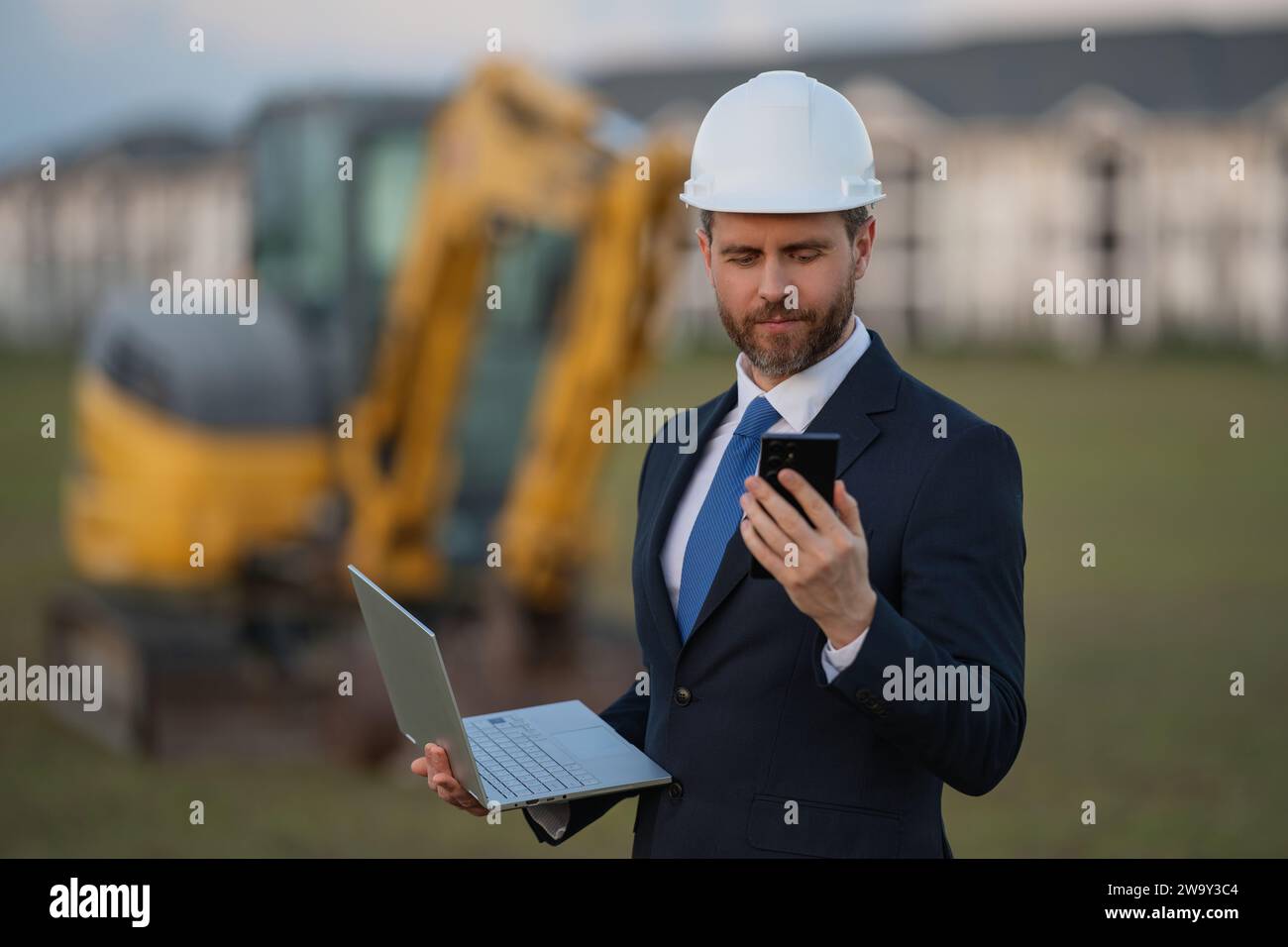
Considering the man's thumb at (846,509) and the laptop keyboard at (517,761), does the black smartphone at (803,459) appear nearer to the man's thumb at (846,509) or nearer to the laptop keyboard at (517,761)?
the man's thumb at (846,509)

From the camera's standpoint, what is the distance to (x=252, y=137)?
364 inches

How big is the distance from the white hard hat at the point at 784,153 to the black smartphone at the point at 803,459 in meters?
0.40

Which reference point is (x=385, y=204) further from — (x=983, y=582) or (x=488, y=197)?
(x=983, y=582)

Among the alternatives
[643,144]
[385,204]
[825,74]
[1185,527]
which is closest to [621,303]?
[643,144]

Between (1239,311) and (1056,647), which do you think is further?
(1239,311)

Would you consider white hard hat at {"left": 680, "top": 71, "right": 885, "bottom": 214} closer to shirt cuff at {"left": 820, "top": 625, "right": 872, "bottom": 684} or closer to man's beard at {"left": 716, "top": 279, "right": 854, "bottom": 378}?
man's beard at {"left": 716, "top": 279, "right": 854, "bottom": 378}

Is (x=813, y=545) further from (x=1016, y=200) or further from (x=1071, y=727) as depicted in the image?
(x=1016, y=200)

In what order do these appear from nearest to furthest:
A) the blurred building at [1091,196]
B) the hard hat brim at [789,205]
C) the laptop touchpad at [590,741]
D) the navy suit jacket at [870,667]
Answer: the navy suit jacket at [870,667] → the hard hat brim at [789,205] → the laptop touchpad at [590,741] → the blurred building at [1091,196]

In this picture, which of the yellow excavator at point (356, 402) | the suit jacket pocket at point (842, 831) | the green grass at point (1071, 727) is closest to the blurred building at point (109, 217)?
the green grass at point (1071, 727)

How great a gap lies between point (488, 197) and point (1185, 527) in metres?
9.26

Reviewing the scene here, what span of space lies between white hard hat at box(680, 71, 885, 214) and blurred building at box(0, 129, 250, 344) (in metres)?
36.8

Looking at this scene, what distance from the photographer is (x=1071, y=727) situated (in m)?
8.38

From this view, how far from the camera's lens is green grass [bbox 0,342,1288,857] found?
6.71 meters

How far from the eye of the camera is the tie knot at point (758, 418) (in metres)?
2.22
